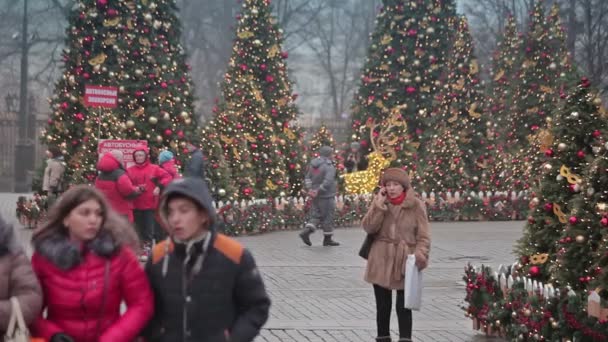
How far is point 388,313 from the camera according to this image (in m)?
9.12

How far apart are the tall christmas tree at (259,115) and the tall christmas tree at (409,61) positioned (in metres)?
4.46

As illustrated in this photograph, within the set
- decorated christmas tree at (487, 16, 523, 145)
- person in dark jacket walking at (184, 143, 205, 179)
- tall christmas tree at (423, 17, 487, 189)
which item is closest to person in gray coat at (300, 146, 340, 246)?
person in dark jacket walking at (184, 143, 205, 179)

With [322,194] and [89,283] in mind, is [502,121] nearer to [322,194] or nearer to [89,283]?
[322,194]

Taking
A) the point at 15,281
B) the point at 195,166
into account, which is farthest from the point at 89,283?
the point at 195,166

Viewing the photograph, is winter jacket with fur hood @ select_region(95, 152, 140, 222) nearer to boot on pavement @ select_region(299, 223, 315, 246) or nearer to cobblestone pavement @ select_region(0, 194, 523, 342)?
cobblestone pavement @ select_region(0, 194, 523, 342)

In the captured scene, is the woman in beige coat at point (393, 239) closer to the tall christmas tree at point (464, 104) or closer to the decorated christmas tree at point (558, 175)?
the decorated christmas tree at point (558, 175)

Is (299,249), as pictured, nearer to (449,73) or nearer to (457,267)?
(457,267)

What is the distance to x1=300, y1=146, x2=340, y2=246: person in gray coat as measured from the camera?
19062 millimetres

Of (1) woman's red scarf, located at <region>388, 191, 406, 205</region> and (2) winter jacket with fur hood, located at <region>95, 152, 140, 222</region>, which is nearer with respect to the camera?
(1) woman's red scarf, located at <region>388, 191, 406, 205</region>

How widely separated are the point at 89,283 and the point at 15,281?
12.7 inches

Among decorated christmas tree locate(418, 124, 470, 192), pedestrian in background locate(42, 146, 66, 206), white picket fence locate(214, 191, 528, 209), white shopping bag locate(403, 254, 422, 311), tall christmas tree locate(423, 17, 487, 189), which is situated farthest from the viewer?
tall christmas tree locate(423, 17, 487, 189)

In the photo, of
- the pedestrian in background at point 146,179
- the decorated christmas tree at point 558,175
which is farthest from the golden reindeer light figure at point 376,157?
the decorated christmas tree at point 558,175

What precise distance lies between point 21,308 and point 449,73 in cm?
2638

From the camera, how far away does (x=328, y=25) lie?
233 feet
